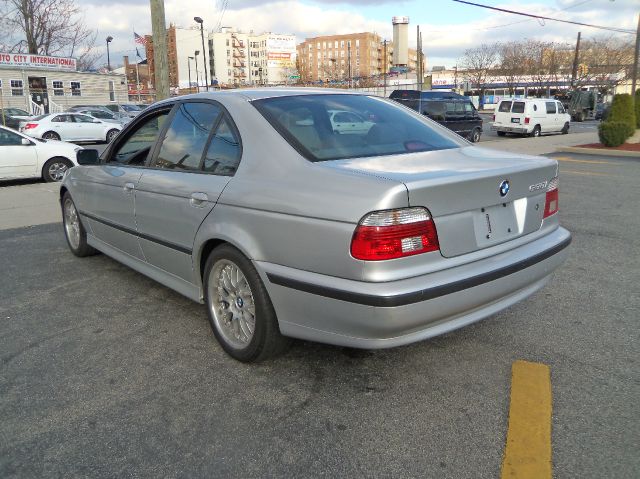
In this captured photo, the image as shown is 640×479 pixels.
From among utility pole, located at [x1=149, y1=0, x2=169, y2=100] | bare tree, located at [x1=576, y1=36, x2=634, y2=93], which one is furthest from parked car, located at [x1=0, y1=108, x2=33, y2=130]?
bare tree, located at [x1=576, y1=36, x2=634, y2=93]

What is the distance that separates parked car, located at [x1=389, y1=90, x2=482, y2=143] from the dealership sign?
2546 cm

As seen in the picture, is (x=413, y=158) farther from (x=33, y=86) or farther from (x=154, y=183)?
(x=33, y=86)

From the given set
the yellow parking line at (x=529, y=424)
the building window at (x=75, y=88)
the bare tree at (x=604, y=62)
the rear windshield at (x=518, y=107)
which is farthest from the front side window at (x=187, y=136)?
the bare tree at (x=604, y=62)

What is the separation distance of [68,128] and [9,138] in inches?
462

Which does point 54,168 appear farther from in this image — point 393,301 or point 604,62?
point 604,62

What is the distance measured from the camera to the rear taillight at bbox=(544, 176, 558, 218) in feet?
10.6

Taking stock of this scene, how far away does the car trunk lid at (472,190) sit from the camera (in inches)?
99.3

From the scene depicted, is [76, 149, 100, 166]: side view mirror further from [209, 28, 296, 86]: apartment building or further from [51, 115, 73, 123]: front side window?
[209, 28, 296, 86]: apartment building

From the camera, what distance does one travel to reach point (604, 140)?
655 inches

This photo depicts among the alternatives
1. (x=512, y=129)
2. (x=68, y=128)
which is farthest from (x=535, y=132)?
(x=68, y=128)

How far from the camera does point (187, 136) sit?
366 cm

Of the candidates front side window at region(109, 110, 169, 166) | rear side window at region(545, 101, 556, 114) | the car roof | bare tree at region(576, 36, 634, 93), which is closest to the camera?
the car roof

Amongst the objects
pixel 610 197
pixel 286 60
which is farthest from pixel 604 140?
pixel 286 60

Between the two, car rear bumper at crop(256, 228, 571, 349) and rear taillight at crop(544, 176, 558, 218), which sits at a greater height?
rear taillight at crop(544, 176, 558, 218)
